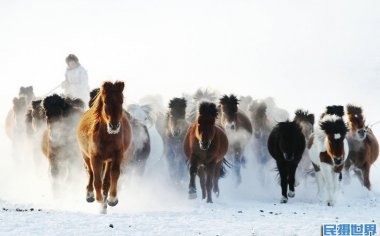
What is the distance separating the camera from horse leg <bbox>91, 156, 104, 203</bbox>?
10375 mm

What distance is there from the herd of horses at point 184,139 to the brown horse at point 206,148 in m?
0.02

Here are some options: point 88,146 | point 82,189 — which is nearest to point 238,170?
point 82,189

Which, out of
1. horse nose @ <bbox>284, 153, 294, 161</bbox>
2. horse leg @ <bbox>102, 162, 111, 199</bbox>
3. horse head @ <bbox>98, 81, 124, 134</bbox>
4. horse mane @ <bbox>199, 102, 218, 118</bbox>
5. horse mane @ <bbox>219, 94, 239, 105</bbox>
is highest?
horse mane @ <bbox>219, 94, 239, 105</bbox>

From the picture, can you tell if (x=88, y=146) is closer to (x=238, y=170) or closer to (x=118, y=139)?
(x=118, y=139)

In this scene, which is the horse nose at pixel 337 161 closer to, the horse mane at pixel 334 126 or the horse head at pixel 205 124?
the horse mane at pixel 334 126

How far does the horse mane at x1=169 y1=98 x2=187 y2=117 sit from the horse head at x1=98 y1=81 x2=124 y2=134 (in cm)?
738

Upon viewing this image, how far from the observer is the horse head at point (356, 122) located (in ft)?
54.3

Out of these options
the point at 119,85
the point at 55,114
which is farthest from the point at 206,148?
the point at 119,85

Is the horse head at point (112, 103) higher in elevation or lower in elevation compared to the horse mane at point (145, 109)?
lower

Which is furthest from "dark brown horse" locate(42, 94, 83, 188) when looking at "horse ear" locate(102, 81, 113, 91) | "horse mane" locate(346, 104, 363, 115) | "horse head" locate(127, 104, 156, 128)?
"horse mane" locate(346, 104, 363, 115)

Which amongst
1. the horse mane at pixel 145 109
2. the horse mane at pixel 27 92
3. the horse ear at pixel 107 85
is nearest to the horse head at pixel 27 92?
the horse mane at pixel 27 92

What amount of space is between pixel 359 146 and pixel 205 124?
557 cm

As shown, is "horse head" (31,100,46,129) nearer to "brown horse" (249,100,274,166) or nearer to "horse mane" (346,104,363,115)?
"brown horse" (249,100,274,166)

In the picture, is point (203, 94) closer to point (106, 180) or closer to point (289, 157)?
point (289, 157)
